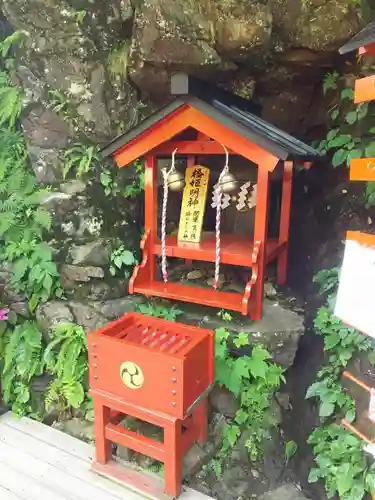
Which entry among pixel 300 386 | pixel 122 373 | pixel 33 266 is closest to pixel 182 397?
pixel 122 373

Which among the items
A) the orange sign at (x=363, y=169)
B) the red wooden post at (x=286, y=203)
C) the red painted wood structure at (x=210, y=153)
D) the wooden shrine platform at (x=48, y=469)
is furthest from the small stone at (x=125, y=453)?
the orange sign at (x=363, y=169)

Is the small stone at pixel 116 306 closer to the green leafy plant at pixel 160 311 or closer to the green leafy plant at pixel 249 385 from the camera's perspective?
the green leafy plant at pixel 160 311

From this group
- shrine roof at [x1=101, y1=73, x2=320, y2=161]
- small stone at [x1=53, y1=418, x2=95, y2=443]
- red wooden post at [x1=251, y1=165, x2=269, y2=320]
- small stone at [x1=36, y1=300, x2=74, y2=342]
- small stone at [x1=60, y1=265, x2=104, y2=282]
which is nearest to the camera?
shrine roof at [x1=101, y1=73, x2=320, y2=161]

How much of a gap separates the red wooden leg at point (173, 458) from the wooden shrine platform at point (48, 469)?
0.56 feet

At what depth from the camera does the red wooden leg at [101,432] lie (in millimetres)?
3840

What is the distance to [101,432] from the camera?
12.8ft

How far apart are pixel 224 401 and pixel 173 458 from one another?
1.20m

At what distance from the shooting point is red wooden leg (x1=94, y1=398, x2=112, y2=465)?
12.6ft

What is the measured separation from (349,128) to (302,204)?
1552mm

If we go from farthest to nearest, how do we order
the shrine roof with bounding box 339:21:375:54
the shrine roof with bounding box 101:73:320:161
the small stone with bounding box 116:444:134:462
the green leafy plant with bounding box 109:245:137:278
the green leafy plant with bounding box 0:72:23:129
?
the green leafy plant with bounding box 0:72:23:129 < the green leafy plant with bounding box 109:245:137:278 < the small stone with bounding box 116:444:134:462 < the shrine roof with bounding box 101:73:320:161 < the shrine roof with bounding box 339:21:375:54

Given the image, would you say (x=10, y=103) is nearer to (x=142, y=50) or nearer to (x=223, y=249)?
(x=142, y=50)

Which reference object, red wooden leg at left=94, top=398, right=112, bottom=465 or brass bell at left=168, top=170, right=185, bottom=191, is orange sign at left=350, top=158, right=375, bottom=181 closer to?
brass bell at left=168, top=170, right=185, bottom=191

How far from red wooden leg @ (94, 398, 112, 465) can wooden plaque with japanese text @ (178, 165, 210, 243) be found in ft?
7.45

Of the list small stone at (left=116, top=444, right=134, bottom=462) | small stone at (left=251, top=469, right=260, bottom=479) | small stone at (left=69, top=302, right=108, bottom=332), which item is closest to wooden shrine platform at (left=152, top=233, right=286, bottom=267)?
small stone at (left=69, top=302, right=108, bottom=332)
